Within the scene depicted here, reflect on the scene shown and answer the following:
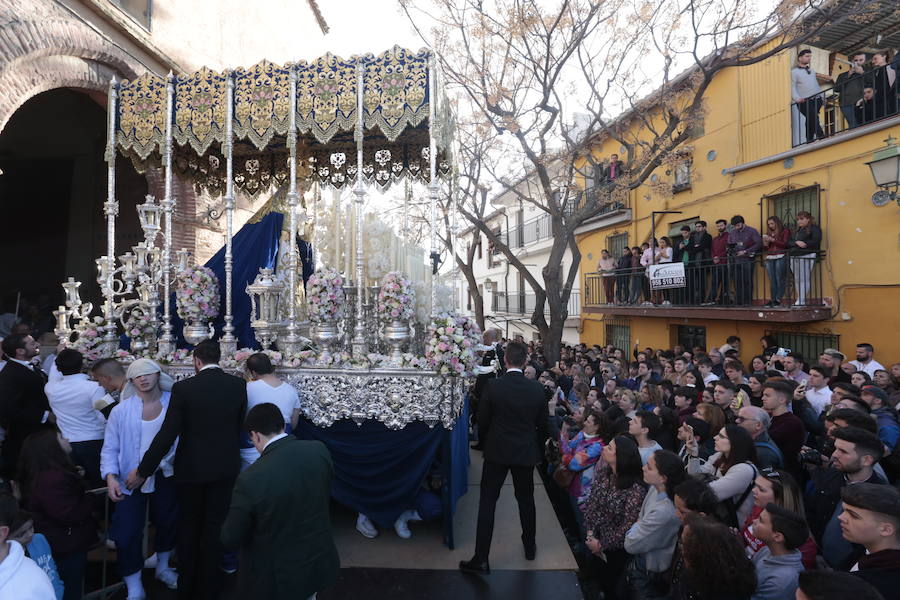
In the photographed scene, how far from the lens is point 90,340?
533cm

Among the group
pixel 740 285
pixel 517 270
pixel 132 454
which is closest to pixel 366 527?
pixel 132 454

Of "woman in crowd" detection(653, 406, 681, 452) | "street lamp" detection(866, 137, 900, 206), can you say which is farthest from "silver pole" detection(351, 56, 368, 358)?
"street lamp" detection(866, 137, 900, 206)

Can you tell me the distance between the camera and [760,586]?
2.45 meters

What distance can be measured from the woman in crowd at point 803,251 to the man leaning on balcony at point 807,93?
163 centimetres

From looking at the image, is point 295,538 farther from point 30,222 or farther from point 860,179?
point 860,179

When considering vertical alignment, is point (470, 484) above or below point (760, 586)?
below

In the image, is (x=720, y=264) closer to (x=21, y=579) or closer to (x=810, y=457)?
(x=810, y=457)

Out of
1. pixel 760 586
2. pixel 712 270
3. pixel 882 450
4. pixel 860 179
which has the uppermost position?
pixel 860 179

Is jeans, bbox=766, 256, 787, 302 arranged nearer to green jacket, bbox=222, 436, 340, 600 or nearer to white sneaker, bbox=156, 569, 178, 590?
green jacket, bbox=222, 436, 340, 600

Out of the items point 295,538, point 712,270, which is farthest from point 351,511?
point 712,270

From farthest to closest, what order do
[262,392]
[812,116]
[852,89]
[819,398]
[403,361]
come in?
1. [812,116]
2. [852,89]
3. [819,398]
4. [403,361]
5. [262,392]

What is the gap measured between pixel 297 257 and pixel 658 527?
4.20 m

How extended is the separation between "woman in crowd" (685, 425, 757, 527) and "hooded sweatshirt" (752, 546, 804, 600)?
23.8 inches

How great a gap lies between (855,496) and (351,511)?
4.11 m
